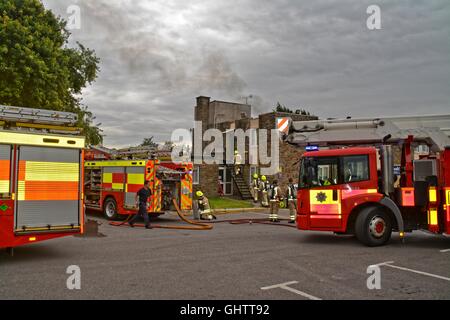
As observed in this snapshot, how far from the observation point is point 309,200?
10.3 metres

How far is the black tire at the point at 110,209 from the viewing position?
50.5 feet

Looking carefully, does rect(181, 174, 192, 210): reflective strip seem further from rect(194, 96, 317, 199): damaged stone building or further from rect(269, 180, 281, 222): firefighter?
rect(194, 96, 317, 199): damaged stone building

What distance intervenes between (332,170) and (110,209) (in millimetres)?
8732

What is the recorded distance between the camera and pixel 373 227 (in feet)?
32.1

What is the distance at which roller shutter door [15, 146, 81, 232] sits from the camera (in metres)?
7.87

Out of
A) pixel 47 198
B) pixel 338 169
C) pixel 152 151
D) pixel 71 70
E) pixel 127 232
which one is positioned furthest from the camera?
pixel 71 70

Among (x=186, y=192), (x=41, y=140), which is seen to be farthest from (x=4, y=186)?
(x=186, y=192)

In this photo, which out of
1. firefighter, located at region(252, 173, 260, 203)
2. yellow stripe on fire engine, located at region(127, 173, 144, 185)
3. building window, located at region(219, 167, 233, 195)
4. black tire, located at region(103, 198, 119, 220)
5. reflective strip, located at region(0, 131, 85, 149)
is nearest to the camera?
reflective strip, located at region(0, 131, 85, 149)

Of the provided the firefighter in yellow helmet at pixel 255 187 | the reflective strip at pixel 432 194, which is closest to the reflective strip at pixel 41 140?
the reflective strip at pixel 432 194

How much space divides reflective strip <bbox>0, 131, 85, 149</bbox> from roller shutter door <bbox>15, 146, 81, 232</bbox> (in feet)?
0.32

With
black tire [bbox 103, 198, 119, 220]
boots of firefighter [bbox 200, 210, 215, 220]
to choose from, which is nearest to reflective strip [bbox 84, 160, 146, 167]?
black tire [bbox 103, 198, 119, 220]
